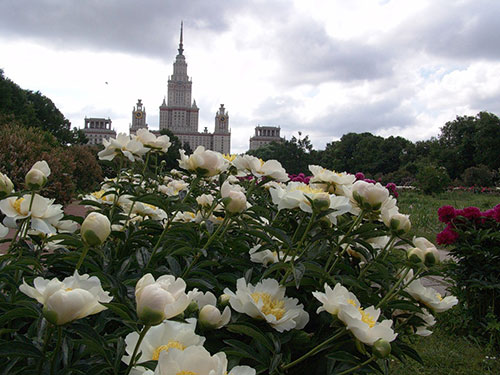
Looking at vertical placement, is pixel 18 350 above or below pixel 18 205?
below

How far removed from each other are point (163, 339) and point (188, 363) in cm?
18

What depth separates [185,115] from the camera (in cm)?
7881

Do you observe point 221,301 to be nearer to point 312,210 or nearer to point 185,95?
point 312,210

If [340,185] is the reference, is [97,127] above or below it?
above

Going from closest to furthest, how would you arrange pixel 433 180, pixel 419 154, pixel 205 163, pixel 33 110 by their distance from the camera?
pixel 205 163, pixel 433 180, pixel 33 110, pixel 419 154

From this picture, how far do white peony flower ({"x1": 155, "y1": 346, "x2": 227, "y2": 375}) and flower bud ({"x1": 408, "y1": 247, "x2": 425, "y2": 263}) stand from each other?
2.14 ft

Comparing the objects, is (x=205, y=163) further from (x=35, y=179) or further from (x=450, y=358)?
(x=450, y=358)

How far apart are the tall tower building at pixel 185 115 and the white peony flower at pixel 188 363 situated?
77.1m

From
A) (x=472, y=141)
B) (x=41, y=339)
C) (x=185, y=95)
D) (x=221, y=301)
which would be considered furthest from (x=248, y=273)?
(x=185, y=95)

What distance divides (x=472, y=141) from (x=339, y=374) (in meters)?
33.4

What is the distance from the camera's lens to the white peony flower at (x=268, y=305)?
76 centimetres

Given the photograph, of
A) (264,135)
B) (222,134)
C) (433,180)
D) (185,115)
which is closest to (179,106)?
(185,115)

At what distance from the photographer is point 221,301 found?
0.80 metres

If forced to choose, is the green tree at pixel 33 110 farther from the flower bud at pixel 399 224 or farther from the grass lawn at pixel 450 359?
the flower bud at pixel 399 224
